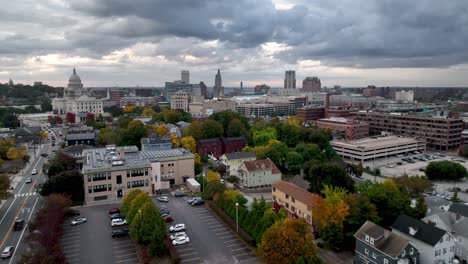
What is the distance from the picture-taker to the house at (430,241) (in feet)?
81.7

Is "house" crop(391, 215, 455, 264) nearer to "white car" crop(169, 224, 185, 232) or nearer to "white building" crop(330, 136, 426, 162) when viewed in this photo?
"white car" crop(169, 224, 185, 232)

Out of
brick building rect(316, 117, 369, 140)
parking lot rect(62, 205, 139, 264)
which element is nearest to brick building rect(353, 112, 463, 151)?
brick building rect(316, 117, 369, 140)

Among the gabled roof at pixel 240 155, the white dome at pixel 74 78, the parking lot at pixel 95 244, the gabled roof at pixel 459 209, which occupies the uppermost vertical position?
the white dome at pixel 74 78

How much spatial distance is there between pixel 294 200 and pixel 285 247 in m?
10.7

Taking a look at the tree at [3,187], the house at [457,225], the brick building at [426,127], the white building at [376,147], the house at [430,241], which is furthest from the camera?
the brick building at [426,127]

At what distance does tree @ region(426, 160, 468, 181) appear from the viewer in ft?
172

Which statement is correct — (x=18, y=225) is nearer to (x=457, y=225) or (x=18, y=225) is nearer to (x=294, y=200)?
(x=294, y=200)

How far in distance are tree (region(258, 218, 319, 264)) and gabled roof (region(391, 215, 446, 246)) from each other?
804 centimetres

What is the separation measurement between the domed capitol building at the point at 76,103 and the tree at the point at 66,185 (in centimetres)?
8356

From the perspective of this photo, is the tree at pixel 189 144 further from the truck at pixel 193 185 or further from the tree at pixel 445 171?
the tree at pixel 445 171

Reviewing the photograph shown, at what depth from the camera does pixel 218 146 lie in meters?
64.4

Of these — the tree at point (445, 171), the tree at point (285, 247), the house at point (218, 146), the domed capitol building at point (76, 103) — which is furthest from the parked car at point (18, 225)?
the domed capitol building at point (76, 103)

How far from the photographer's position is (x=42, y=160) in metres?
62.4

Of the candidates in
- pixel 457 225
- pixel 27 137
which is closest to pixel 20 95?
pixel 27 137
